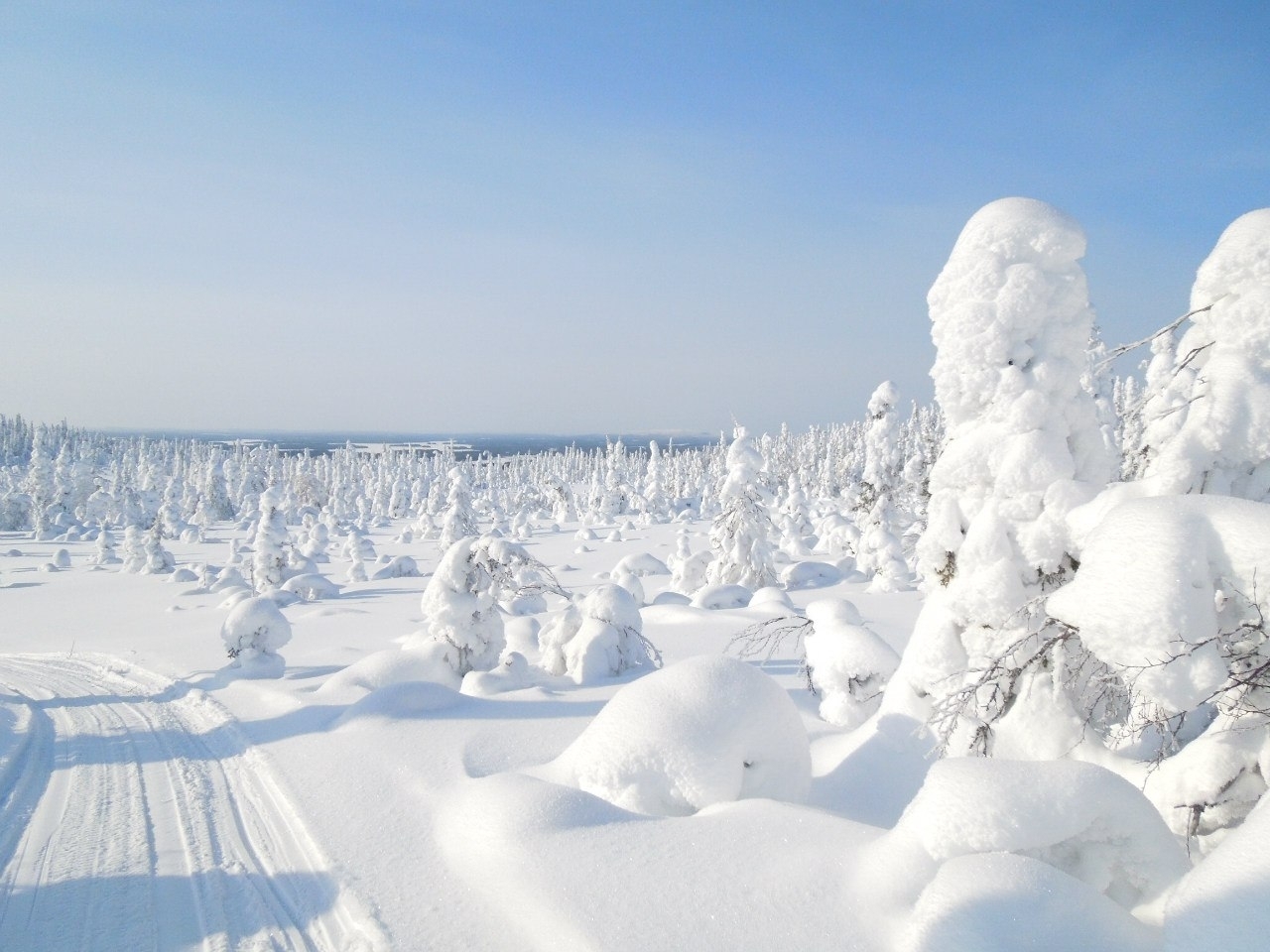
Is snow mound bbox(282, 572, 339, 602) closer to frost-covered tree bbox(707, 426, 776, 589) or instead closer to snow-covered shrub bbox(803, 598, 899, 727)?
frost-covered tree bbox(707, 426, 776, 589)

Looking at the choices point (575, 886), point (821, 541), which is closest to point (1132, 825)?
point (575, 886)

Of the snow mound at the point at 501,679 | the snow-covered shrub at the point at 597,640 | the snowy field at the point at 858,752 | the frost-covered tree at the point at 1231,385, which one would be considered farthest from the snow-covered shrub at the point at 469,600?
the frost-covered tree at the point at 1231,385

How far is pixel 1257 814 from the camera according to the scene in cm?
314

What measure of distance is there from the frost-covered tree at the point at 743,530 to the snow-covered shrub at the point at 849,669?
63.1ft

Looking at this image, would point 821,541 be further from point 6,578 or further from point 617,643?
point 6,578

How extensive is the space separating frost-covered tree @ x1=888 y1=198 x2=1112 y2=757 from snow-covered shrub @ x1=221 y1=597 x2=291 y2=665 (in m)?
13.1

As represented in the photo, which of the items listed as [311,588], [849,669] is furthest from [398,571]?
[849,669]

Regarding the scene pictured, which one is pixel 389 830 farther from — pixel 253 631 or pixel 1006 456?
pixel 253 631

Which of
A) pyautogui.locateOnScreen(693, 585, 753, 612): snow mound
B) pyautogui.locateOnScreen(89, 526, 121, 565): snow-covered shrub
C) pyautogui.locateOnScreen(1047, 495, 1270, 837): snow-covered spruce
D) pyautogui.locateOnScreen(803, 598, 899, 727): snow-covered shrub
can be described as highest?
pyautogui.locateOnScreen(1047, 495, 1270, 837): snow-covered spruce

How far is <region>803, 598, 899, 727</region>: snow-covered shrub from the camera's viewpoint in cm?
909

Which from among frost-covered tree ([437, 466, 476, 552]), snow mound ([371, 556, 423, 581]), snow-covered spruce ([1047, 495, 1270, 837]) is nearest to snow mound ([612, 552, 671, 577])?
frost-covered tree ([437, 466, 476, 552])

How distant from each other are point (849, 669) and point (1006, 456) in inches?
158

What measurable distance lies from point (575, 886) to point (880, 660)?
572cm

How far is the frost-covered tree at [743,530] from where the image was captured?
2889 cm
